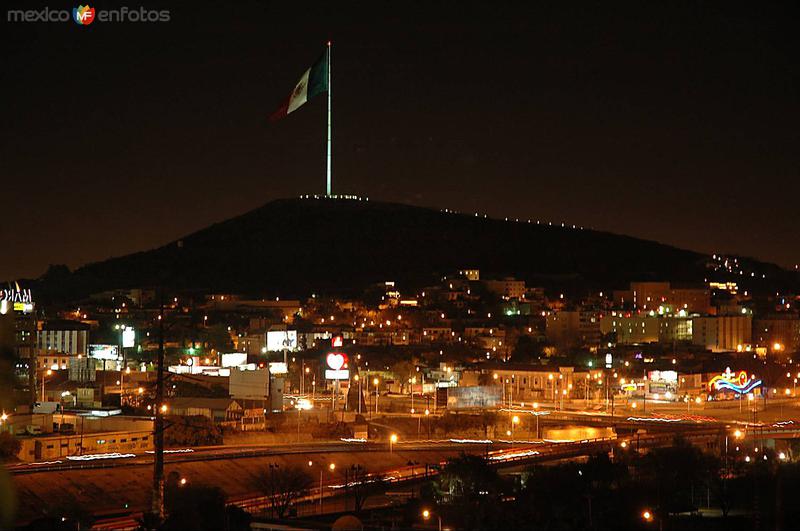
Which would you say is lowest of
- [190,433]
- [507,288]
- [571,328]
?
[190,433]

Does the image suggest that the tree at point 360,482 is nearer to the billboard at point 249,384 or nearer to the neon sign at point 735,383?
the billboard at point 249,384

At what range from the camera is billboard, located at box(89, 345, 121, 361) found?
1999 inches

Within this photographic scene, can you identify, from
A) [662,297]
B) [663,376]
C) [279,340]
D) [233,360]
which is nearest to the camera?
[233,360]

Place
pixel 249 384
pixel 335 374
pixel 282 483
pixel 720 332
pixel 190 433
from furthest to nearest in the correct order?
pixel 720 332, pixel 335 374, pixel 249 384, pixel 190 433, pixel 282 483

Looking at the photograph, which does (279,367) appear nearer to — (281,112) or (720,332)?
(281,112)

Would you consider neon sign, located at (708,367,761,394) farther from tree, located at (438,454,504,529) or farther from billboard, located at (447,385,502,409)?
tree, located at (438,454,504,529)

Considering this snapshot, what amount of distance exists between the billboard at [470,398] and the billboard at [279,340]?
14.5 metres

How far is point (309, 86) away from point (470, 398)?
1237 centimetres

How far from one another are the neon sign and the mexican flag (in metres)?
21.3

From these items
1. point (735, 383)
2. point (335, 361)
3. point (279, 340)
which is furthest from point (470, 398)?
point (279, 340)

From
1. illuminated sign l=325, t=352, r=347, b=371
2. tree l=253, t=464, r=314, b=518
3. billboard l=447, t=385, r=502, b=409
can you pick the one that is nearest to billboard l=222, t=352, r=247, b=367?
illuminated sign l=325, t=352, r=347, b=371

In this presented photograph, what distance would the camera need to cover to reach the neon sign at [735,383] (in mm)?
50469

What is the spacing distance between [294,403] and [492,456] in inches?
521

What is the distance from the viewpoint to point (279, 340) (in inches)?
2267
